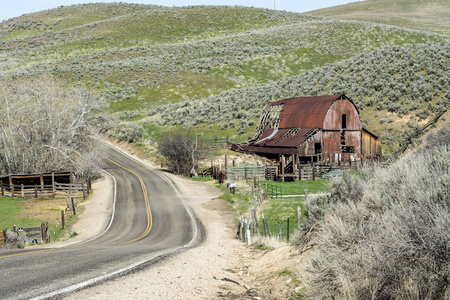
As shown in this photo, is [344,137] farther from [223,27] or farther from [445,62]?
[223,27]

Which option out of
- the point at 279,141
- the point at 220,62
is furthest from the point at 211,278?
the point at 220,62

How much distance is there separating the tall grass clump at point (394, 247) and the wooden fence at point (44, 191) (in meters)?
34.1

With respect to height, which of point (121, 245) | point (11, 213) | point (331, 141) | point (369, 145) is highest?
point (331, 141)

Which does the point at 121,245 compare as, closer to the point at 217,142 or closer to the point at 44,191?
the point at 44,191

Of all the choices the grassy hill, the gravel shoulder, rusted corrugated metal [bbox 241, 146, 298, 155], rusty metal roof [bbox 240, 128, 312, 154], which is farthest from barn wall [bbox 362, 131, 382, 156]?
the gravel shoulder

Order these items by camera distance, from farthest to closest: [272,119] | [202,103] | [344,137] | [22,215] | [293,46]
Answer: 1. [293,46]
2. [202,103]
3. [272,119]
4. [344,137]
5. [22,215]

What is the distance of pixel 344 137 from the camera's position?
47.4 m

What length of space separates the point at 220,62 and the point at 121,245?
89.7 m

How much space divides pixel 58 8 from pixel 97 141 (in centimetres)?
15387

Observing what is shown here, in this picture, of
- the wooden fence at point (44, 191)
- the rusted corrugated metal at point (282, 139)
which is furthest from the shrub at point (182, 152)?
the wooden fence at point (44, 191)

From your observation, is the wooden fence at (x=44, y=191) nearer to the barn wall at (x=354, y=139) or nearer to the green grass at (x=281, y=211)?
the green grass at (x=281, y=211)

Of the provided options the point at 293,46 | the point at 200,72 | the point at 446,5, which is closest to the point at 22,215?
the point at 200,72

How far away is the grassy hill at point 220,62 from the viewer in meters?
61.5

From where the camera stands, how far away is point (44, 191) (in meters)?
40.2
